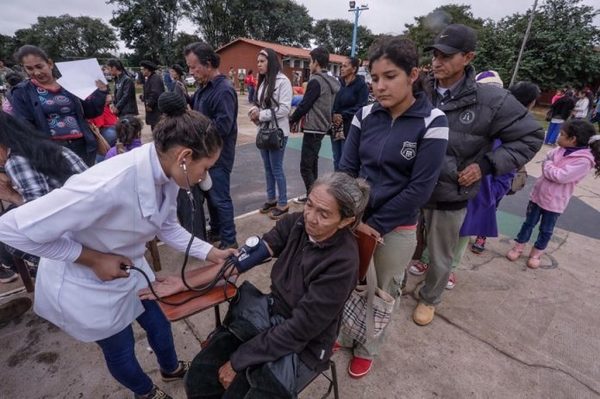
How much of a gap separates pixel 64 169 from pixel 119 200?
1.90 feet

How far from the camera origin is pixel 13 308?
2.32m

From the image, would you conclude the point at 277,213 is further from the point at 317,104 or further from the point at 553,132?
the point at 553,132

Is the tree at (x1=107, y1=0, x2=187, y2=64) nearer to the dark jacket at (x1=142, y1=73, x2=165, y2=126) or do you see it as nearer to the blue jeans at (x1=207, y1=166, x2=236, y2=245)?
the dark jacket at (x1=142, y1=73, x2=165, y2=126)

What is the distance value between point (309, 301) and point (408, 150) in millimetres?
995

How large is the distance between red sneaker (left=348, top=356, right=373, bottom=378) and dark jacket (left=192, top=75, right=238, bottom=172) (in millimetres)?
2091

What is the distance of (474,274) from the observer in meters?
3.20

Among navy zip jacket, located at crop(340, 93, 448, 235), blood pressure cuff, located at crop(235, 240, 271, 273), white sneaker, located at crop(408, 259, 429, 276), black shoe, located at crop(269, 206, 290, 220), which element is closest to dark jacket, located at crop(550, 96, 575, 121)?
white sneaker, located at crop(408, 259, 429, 276)

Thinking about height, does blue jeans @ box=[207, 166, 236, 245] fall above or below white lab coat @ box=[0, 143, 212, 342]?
below

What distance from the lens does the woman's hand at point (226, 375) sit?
1.40 metres

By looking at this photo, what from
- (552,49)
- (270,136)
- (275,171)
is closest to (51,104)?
(270,136)

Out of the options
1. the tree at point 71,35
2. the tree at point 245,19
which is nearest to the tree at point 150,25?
the tree at point 245,19

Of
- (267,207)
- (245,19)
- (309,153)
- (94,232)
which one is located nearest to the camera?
(94,232)

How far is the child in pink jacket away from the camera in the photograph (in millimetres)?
2924

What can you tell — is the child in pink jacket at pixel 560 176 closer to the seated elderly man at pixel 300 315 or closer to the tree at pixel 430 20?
the seated elderly man at pixel 300 315
